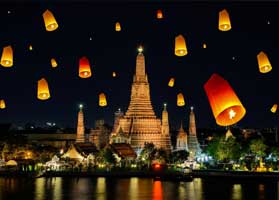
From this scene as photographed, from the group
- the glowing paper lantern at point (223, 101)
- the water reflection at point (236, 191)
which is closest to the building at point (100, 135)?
the water reflection at point (236, 191)

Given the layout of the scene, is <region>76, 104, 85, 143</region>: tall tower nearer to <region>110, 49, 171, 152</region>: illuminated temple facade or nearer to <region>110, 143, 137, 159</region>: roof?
<region>110, 49, 171, 152</region>: illuminated temple facade

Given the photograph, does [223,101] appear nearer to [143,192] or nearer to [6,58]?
[6,58]

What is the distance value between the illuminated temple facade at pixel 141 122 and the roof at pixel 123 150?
292 cm

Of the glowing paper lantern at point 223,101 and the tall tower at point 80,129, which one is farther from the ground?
the tall tower at point 80,129

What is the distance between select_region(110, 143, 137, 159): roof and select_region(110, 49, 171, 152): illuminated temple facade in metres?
2.92

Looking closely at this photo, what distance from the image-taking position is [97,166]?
50844mm

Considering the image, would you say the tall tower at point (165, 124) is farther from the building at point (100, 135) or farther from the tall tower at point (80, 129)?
the building at point (100, 135)

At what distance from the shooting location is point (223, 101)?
891cm

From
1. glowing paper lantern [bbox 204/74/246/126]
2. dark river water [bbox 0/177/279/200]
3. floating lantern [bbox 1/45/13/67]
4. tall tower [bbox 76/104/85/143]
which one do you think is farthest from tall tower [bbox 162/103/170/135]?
glowing paper lantern [bbox 204/74/246/126]

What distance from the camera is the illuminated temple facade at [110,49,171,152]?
56.6 meters

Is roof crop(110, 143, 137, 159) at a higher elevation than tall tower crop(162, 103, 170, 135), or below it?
below

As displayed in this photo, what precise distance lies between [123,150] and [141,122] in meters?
6.39

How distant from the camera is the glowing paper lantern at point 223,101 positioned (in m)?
8.91

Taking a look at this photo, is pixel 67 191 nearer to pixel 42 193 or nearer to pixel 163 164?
pixel 42 193
